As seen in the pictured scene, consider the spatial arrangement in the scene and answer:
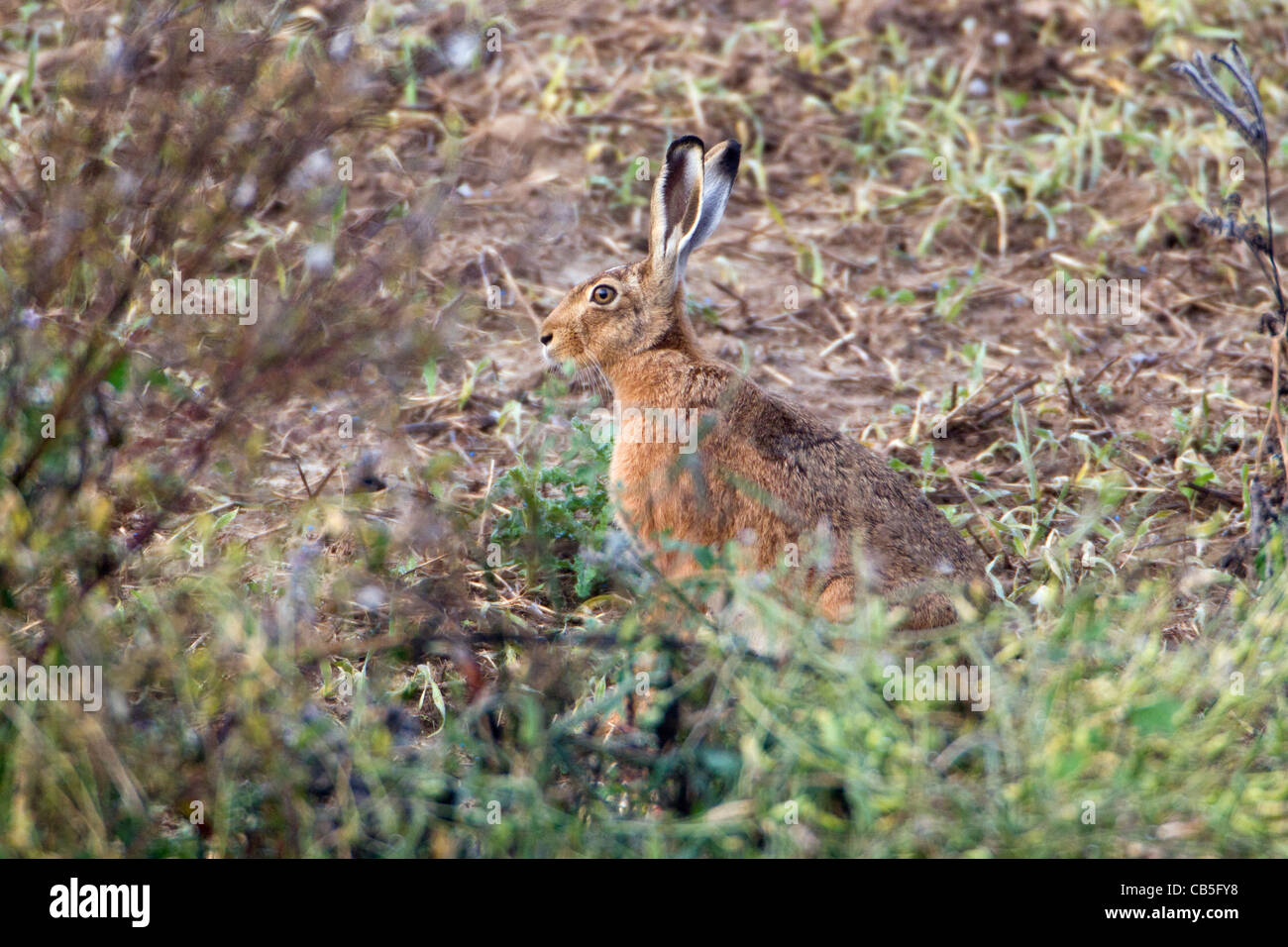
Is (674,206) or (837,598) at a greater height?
(674,206)

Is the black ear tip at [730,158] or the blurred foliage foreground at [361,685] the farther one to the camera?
the black ear tip at [730,158]

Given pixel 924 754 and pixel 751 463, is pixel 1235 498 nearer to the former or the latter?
pixel 751 463

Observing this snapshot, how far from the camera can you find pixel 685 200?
5656 mm

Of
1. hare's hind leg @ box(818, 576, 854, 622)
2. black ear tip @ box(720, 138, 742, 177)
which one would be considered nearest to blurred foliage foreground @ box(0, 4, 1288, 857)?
hare's hind leg @ box(818, 576, 854, 622)

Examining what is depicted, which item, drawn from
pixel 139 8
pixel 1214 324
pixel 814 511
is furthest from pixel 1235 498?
pixel 139 8

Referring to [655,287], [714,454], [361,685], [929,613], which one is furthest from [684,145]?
[361,685]

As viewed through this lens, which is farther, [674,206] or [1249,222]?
[674,206]

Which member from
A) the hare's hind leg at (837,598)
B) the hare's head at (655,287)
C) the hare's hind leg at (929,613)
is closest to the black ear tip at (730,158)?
the hare's head at (655,287)

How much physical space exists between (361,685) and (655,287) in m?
2.51

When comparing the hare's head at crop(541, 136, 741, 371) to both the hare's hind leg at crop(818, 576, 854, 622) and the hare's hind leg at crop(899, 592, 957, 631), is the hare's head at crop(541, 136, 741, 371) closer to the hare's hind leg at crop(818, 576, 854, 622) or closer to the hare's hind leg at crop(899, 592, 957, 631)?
the hare's hind leg at crop(818, 576, 854, 622)

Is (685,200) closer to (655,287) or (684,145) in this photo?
(684,145)

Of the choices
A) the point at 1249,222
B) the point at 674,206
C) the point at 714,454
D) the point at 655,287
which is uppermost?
the point at 674,206

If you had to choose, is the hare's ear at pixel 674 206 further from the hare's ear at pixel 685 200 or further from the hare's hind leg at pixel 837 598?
the hare's hind leg at pixel 837 598

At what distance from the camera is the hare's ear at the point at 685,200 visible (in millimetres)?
5516
